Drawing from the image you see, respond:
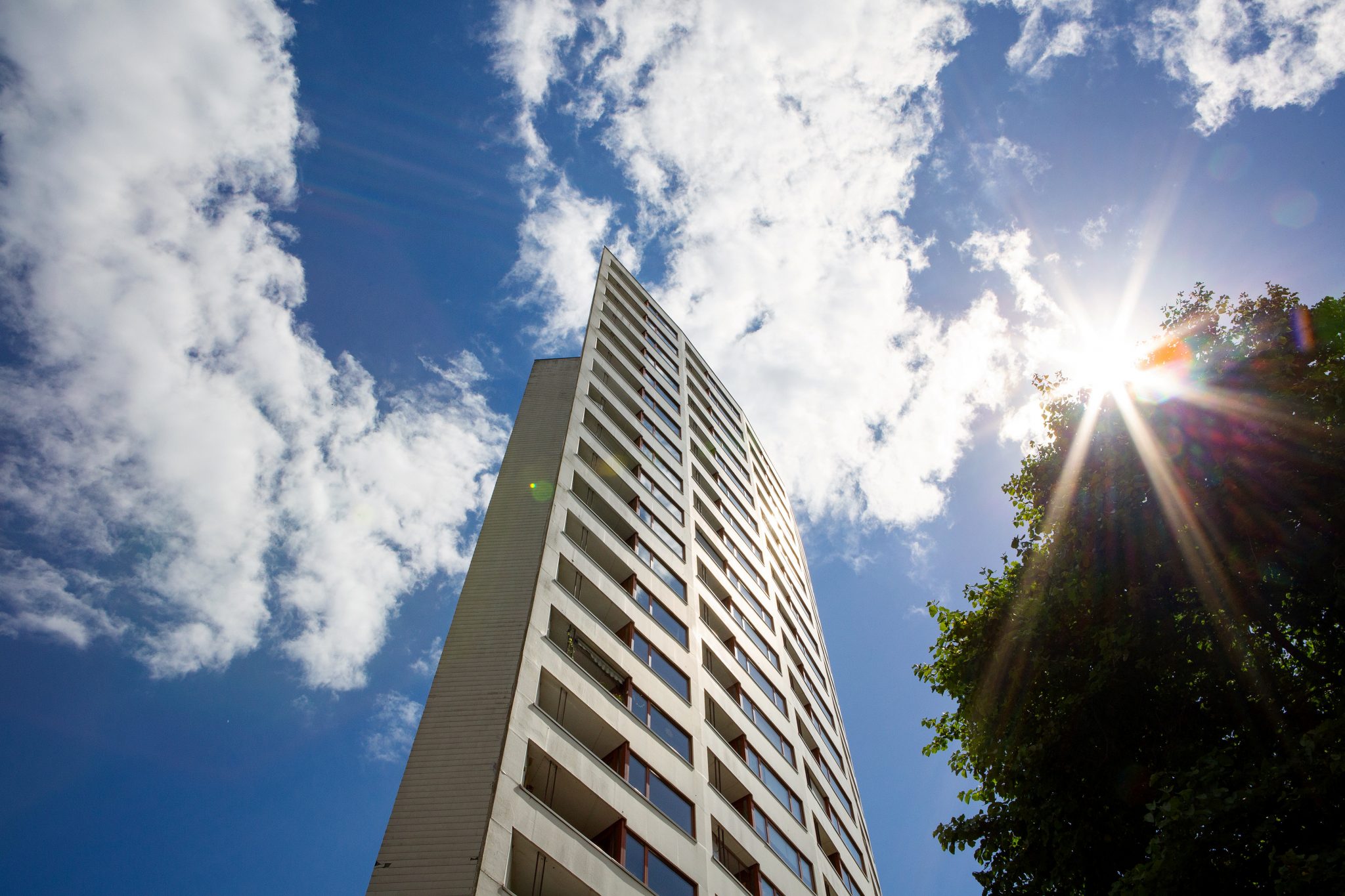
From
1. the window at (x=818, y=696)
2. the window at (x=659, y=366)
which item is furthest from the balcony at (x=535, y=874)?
the window at (x=659, y=366)

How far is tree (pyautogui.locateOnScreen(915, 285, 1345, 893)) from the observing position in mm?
8977

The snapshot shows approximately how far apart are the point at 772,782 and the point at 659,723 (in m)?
5.54

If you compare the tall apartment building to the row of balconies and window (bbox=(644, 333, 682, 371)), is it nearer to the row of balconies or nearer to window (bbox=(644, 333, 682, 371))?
the row of balconies

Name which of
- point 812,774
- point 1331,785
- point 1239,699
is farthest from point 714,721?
point 1331,785

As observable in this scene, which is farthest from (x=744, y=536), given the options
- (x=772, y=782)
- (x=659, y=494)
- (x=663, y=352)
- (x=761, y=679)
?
(x=772, y=782)

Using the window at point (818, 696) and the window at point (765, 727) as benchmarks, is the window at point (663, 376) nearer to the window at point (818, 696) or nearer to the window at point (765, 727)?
the window at point (818, 696)

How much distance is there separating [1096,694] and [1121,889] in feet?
9.83

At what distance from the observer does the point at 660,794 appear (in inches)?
636

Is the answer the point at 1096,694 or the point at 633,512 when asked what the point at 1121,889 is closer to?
the point at 1096,694

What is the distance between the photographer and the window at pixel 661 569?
22.9 metres

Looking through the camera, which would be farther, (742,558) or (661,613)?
(742,558)

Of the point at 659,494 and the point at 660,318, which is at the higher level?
the point at 660,318

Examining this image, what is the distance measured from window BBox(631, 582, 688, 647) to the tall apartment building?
0.21 ft

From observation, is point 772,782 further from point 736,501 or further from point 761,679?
point 736,501
